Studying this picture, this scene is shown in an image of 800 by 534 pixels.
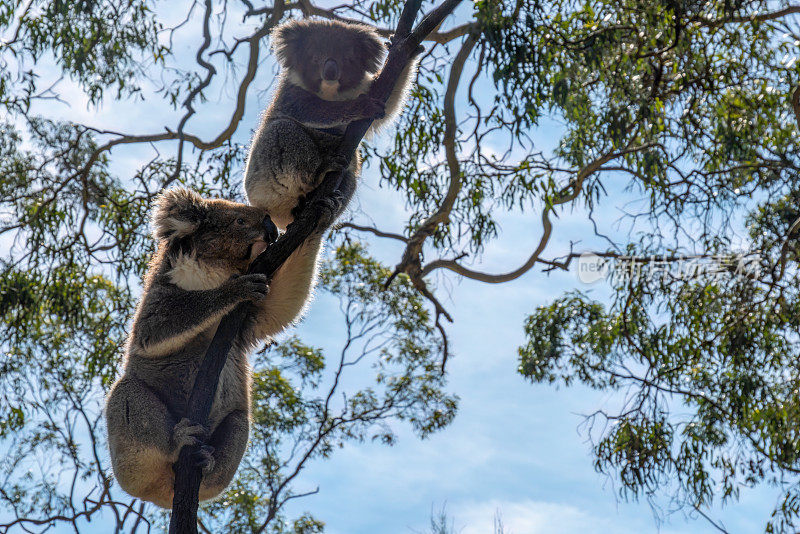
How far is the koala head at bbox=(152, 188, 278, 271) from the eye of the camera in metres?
2.99

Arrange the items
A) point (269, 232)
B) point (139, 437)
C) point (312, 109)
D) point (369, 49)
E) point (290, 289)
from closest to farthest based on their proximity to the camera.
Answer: point (139, 437), point (269, 232), point (290, 289), point (312, 109), point (369, 49)

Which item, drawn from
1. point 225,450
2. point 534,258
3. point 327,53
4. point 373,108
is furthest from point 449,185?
point 225,450

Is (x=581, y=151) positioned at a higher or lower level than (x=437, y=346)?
higher

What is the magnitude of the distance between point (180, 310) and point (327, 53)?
164 centimetres

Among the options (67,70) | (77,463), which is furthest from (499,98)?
(77,463)

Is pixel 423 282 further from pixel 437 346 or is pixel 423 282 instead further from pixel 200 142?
pixel 200 142

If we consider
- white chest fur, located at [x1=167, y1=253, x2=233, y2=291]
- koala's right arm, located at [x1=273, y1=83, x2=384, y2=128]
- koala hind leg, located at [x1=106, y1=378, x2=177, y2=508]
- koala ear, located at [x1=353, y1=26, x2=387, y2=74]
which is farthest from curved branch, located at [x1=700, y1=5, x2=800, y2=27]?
koala hind leg, located at [x1=106, y1=378, x2=177, y2=508]

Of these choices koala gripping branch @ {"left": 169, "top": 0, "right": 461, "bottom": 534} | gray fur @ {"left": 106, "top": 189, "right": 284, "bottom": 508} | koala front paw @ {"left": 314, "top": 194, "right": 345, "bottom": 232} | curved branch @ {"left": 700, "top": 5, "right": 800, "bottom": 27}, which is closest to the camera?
koala gripping branch @ {"left": 169, "top": 0, "right": 461, "bottom": 534}

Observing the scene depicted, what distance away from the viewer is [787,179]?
7.10 meters

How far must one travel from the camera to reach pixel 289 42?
3.96 meters

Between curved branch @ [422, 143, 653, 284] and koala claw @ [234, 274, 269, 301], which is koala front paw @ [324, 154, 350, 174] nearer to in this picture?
koala claw @ [234, 274, 269, 301]

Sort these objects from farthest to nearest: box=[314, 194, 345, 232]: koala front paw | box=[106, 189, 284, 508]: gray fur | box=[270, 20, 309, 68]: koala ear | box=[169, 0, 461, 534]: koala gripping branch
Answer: box=[270, 20, 309, 68]: koala ear < box=[314, 194, 345, 232]: koala front paw < box=[106, 189, 284, 508]: gray fur < box=[169, 0, 461, 534]: koala gripping branch

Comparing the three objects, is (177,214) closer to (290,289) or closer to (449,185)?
(290,289)

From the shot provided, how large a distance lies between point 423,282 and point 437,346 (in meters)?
1.18
